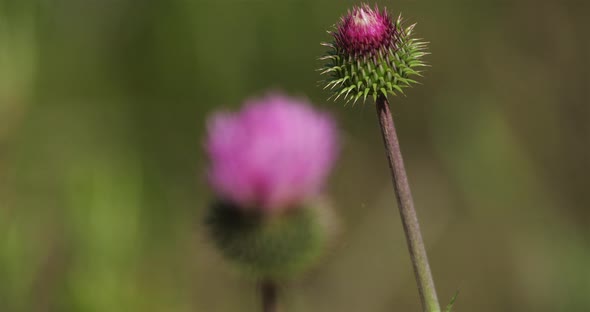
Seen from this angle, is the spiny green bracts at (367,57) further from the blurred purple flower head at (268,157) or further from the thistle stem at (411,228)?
the blurred purple flower head at (268,157)

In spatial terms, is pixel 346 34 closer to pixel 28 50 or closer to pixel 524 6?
pixel 28 50

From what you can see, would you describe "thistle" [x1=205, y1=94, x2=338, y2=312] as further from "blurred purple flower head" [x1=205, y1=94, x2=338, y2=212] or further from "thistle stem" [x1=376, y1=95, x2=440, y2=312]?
"thistle stem" [x1=376, y1=95, x2=440, y2=312]

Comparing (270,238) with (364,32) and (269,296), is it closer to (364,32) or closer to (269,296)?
(269,296)

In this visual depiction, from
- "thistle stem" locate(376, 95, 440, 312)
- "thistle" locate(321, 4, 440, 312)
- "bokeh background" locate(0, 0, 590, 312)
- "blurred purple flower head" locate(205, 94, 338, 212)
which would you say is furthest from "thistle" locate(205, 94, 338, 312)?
"thistle stem" locate(376, 95, 440, 312)

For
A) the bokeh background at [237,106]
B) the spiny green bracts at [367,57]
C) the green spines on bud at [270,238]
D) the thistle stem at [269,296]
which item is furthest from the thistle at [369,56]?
the bokeh background at [237,106]

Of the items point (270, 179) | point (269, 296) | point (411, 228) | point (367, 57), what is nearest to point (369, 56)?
point (367, 57)

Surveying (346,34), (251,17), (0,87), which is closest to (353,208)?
(251,17)

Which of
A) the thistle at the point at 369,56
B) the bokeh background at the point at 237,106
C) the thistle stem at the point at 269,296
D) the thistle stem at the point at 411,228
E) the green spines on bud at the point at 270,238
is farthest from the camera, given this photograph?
the bokeh background at the point at 237,106
